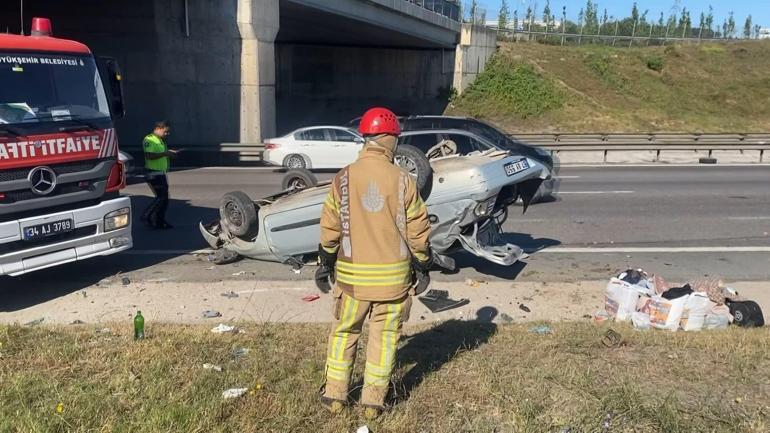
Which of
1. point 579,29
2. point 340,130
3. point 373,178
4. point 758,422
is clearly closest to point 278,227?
point 373,178

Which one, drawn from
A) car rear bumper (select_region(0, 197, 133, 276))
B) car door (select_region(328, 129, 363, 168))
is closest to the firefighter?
car rear bumper (select_region(0, 197, 133, 276))

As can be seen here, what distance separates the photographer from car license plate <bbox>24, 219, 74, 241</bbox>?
658 centimetres

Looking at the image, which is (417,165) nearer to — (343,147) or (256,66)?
(343,147)

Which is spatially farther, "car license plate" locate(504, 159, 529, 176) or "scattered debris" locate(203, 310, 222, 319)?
"car license plate" locate(504, 159, 529, 176)

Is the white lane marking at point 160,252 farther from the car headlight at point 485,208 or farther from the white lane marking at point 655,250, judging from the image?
the white lane marking at point 655,250

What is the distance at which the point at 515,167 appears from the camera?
6977 mm

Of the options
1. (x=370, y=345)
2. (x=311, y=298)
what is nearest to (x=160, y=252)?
(x=311, y=298)

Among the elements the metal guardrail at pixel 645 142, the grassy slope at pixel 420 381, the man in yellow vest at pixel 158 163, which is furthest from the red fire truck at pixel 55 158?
the metal guardrail at pixel 645 142

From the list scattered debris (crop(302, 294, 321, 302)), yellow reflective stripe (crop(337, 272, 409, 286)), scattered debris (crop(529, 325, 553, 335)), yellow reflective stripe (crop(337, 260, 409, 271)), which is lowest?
scattered debris (crop(302, 294, 321, 302))

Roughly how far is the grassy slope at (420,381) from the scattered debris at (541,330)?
13 cm

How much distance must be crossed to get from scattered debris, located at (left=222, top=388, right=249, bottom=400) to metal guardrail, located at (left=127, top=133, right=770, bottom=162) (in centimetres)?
1518

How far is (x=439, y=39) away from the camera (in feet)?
113

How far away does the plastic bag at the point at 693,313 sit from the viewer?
18.6 feet

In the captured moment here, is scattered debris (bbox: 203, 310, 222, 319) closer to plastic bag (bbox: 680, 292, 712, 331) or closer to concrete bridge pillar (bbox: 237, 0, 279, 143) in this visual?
plastic bag (bbox: 680, 292, 712, 331)
